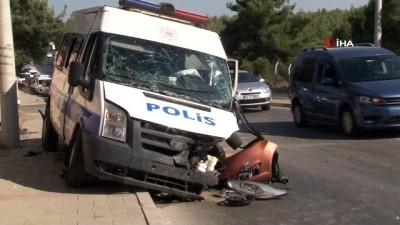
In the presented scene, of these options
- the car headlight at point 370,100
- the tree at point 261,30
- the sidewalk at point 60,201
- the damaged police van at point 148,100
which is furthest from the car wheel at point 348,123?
the tree at point 261,30

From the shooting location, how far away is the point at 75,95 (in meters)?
9.41

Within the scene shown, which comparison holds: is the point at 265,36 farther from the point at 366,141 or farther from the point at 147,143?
the point at 147,143

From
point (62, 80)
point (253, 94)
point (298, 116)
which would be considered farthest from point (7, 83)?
point (253, 94)

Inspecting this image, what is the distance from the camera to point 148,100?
8.22 m

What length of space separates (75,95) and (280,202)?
10.7 ft

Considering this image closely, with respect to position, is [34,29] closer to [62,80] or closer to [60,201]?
[62,80]

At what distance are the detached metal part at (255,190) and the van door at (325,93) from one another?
637 cm

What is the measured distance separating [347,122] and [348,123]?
0.13 feet

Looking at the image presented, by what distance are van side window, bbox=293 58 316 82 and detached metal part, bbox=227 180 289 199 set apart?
7719mm

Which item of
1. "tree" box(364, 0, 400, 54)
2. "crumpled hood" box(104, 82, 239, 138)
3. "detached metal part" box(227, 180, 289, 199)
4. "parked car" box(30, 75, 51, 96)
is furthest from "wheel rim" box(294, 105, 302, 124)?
"parked car" box(30, 75, 51, 96)

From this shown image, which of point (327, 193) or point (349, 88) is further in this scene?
point (349, 88)

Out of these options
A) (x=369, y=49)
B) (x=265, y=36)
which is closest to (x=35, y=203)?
(x=369, y=49)

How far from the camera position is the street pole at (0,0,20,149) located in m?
12.4

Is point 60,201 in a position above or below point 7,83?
below
